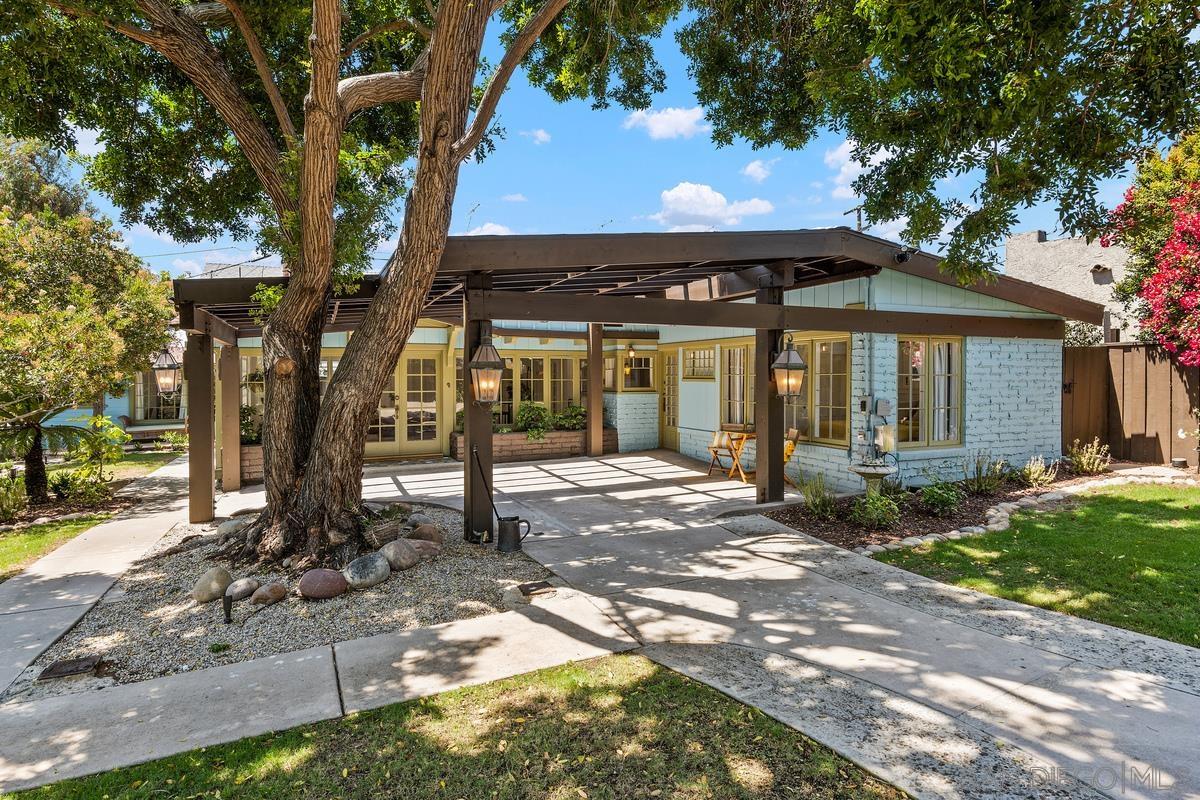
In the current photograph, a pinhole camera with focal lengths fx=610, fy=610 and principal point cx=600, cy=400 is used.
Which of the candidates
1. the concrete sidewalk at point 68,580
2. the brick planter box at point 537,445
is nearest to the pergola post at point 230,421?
the concrete sidewalk at point 68,580

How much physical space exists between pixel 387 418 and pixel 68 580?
21.8 feet

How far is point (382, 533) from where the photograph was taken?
5.57 meters

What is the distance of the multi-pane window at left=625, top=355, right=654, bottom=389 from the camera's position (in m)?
12.4

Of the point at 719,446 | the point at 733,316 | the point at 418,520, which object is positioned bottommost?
the point at 418,520

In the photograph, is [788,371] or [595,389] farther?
[595,389]

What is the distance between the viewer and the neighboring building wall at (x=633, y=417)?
40.4ft

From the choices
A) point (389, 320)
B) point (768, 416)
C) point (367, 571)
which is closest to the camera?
point (367, 571)

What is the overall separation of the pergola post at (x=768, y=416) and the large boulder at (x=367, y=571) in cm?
431

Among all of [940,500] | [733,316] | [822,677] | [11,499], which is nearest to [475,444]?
[733,316]

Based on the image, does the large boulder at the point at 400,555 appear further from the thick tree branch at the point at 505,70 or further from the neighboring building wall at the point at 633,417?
the neighboring building wall at the point at 633,417

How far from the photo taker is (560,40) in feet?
25.7

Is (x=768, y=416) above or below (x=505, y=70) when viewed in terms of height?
below

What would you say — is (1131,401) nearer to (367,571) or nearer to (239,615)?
(367,571)

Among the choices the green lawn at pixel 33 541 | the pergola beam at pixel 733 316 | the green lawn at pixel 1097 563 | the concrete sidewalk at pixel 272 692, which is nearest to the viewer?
the concrete sidewalk at pixel 272 692
